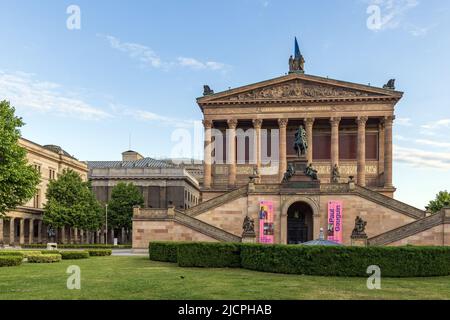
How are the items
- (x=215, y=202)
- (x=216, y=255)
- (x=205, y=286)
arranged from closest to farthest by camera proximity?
(x=205, y=286)
(x=216, y=255)
(x=215, y=202)


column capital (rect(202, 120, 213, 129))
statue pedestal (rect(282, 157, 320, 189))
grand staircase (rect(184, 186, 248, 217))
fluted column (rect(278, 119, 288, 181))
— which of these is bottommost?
grand staircase (rect(184, 186, 248, 217))

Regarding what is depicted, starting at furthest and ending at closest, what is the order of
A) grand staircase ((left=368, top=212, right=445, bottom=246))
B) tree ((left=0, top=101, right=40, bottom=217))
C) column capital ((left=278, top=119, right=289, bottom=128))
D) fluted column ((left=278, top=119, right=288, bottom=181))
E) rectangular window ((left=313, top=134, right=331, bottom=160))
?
rectangular window ((left=313, top=134, right=331, bottom=160)) < column capital ((left=278, top=119, right=289, bottom=128)) < fluted column ((left=278, top=119, right=288, bottom=181)) < grand staircase ((left=368, top=212, right=445, bottom=246)) < tree ((left=0, top=101, right=40, bottom=217))

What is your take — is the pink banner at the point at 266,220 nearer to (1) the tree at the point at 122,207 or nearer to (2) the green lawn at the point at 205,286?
(2) the green lawn at the point at 205,286

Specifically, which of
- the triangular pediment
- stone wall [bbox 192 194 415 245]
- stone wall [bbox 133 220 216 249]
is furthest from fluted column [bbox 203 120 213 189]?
stone wall [bbox 133 220 216 249]

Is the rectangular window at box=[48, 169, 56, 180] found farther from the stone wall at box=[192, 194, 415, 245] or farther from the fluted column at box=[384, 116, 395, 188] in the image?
the fluted column at box=[384, 116, 395, 188]

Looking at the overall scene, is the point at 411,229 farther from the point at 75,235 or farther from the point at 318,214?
the point at 75,235

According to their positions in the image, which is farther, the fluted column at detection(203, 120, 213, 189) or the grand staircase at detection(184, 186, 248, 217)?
the fluted column at detection(203, 120, 213, 189)

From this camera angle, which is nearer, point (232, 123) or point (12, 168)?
point (12, 168)

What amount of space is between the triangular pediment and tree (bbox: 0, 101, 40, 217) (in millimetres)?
31794

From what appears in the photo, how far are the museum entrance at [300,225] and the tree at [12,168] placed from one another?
28.4 meters

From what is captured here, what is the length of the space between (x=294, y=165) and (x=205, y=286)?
36.1 metres

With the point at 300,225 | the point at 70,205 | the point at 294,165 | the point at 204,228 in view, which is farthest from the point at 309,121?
the point at 70,205

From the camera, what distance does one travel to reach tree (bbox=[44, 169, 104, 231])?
75.4m

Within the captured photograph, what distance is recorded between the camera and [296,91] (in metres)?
72.0
